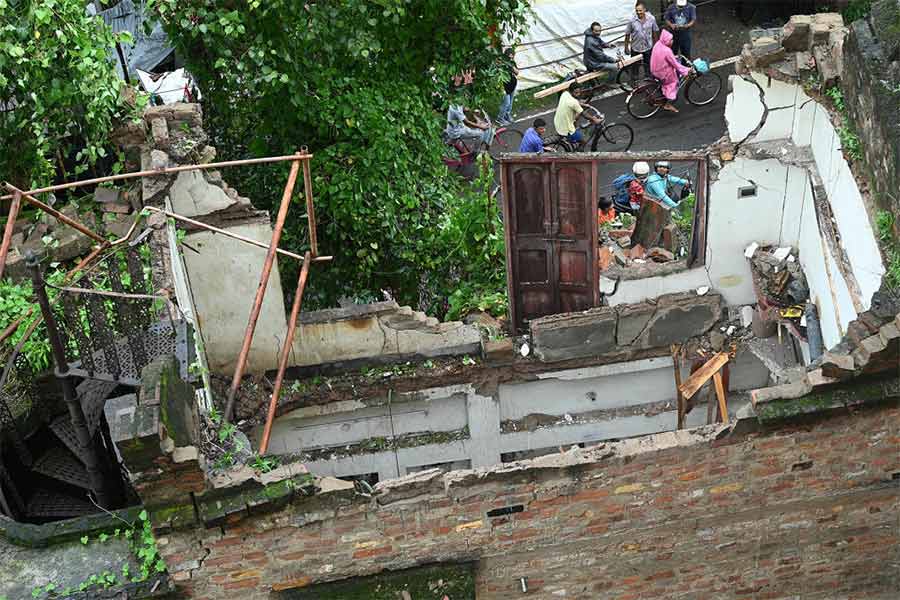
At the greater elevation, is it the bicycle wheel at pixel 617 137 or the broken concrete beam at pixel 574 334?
the bicycle wheel at pixel 617 137

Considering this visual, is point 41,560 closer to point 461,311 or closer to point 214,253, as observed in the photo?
point 214,253

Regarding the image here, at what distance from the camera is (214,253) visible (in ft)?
33.6

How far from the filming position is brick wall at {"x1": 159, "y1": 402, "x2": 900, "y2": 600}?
26.8 ft

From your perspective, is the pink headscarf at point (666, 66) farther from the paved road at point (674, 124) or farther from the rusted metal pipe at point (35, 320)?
the rusted metal pipe at point (35, 320)

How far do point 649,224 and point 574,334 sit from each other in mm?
1679

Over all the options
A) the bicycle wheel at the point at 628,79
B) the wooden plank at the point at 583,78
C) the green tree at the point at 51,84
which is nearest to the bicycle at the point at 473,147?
the wooden plank at the point at 583,78

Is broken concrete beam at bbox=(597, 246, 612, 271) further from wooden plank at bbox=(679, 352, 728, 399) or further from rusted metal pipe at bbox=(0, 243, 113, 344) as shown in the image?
rusted metal pipe at bbox=(0, 243, 113, 344)

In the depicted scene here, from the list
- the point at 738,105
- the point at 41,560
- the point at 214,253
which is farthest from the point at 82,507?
the point at 738,105

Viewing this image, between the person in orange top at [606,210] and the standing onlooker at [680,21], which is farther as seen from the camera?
the standing onlooker at [680,21]

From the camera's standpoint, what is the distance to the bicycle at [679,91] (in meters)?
17.6

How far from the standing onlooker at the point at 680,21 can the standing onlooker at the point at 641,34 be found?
0.31 meters

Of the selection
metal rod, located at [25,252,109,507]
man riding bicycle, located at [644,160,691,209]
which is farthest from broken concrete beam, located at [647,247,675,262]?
metal rod, located at [25,252,109,507]

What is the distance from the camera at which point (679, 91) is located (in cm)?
1784

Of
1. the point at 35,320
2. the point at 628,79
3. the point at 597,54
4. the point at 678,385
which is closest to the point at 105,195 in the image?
the point at 35,320
